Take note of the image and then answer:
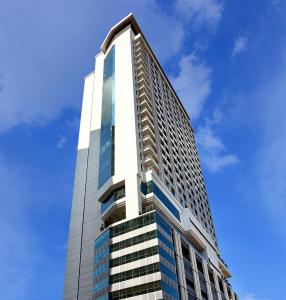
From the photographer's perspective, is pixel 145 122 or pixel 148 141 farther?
pixel 145 122

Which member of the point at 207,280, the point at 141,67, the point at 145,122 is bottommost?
the point at 207,280

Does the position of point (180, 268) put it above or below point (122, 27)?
below

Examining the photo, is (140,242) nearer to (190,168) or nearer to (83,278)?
(83,278)

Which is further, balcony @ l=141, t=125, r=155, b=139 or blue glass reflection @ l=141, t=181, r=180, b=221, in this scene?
balcony @ l=141, t=125, r=155, b=139

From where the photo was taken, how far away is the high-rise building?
57781 mm

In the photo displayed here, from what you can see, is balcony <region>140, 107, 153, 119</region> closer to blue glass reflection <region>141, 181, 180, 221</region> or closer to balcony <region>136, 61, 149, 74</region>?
balcony <region>136, 61, 149, 74</region>

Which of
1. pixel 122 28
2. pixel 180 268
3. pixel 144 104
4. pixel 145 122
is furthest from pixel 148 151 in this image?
pixel 122 28

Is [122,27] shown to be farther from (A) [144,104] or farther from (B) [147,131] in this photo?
(B) [147,131]

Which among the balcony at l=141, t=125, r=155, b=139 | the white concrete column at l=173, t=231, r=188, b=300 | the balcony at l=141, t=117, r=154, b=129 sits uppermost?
the balcony at l=141, t=117, r=154, b=129

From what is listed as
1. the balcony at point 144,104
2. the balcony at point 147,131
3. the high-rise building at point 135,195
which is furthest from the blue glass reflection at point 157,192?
the balcony at point 144,104

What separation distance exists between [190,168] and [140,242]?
169ft

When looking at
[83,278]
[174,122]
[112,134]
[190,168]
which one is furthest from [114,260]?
[174,122]

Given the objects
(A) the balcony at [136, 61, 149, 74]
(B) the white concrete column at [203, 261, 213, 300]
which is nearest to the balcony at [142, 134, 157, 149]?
(A) the balcony at [136, 61, 149, 74]

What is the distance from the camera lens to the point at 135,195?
65500mm
